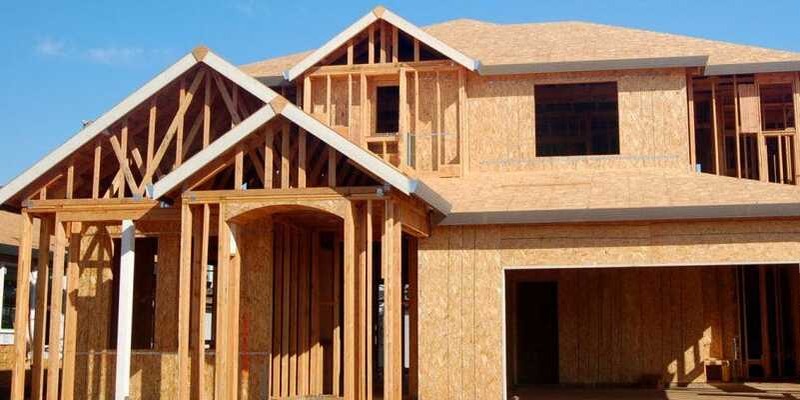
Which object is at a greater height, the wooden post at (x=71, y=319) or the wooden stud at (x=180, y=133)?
the wooden stud at (x=180, y=133)

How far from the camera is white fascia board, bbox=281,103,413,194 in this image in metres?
15.9

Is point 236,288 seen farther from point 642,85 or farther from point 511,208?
point 642,85

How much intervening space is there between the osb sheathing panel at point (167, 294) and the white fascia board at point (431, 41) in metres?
7.00

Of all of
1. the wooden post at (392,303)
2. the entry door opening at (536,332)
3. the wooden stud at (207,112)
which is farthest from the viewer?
the entry door opening at (536,332)

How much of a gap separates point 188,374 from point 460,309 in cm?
525

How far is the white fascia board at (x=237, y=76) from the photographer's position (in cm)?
1717

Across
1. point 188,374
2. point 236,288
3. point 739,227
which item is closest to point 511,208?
point 739,227

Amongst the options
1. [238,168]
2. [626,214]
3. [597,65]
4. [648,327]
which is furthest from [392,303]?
[648,327]

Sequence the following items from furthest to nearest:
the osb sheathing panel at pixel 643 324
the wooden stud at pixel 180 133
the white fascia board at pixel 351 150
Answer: the osb sheathing panel at pixel 643 324 < the wooden stud at pixel 180 133 < the white fascia board at pixel 351 150

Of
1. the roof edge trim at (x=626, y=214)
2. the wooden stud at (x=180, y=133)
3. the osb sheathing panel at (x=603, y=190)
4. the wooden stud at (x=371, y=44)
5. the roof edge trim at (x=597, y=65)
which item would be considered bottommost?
the roof edge trim at (x=626, y=214)

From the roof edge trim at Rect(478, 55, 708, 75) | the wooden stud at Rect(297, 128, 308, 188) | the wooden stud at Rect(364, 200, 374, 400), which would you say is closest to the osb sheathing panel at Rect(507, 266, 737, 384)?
the roof edge trim at Rect(478, 55, 708, 75)

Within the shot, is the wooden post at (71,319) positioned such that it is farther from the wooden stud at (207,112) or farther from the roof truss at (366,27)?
the roof truss at (366,27)

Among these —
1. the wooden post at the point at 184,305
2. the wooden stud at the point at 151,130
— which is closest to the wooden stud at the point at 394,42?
the wooden stud at the point at 151,130

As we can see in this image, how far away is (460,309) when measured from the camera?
18594 mm
